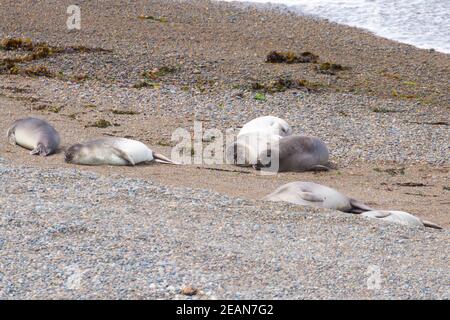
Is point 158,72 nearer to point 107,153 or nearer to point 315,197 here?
point 107,153

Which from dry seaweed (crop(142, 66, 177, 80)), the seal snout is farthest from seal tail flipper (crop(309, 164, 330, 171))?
dry seaweed (crop(142, 66, 177, 80))

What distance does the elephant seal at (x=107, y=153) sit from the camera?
→ 26.6 feet

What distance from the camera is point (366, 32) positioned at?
1595 centimetres

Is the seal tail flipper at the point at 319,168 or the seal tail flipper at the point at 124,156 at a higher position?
the seal tail flipper at the point at 124,156

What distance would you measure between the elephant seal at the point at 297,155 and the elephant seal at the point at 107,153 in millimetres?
1222

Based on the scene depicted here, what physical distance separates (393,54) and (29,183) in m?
8.89

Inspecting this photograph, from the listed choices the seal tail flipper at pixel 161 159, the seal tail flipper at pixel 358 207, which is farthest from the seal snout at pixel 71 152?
the seal tail flipper at pixel 358 207

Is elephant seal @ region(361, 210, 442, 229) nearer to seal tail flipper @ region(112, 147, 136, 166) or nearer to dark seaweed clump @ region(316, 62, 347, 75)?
seal tail flipper @ region(112, 147, 136, 166)

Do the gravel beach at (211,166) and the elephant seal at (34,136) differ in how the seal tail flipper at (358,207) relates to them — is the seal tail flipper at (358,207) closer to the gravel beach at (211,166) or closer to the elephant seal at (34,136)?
the gravel beach at (211,166)

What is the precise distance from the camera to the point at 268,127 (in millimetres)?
9102

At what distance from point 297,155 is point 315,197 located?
162 cm

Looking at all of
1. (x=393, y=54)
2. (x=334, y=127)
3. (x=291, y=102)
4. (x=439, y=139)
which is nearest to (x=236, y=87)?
(x=291, y=102)

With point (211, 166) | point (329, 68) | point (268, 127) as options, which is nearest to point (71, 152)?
point (211, 166)
